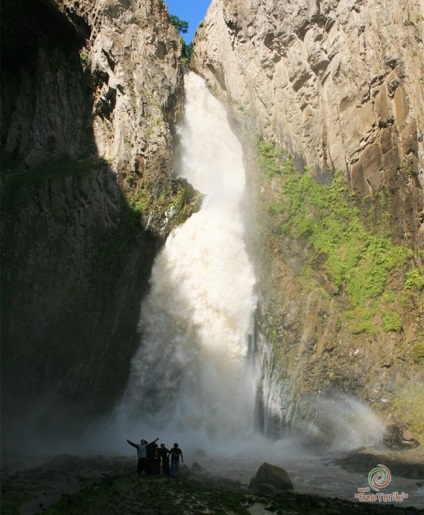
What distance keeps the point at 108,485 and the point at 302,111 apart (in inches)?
712

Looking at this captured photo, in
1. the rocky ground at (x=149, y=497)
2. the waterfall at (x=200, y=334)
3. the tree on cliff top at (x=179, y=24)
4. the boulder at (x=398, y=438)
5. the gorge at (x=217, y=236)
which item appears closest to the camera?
the rocky ground at (x=149, y=497)

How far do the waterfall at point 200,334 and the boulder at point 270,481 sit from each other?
582cm

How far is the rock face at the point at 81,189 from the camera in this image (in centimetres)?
1862

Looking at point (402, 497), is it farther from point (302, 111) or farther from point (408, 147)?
point (302, 111)

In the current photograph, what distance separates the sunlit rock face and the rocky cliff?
2.0 inches

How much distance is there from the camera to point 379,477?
13562 mm

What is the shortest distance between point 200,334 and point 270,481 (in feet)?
27.0

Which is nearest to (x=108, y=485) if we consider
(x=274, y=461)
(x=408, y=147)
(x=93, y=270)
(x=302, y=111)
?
(x=274, y=461)

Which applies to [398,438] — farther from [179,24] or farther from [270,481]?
[179,24]
